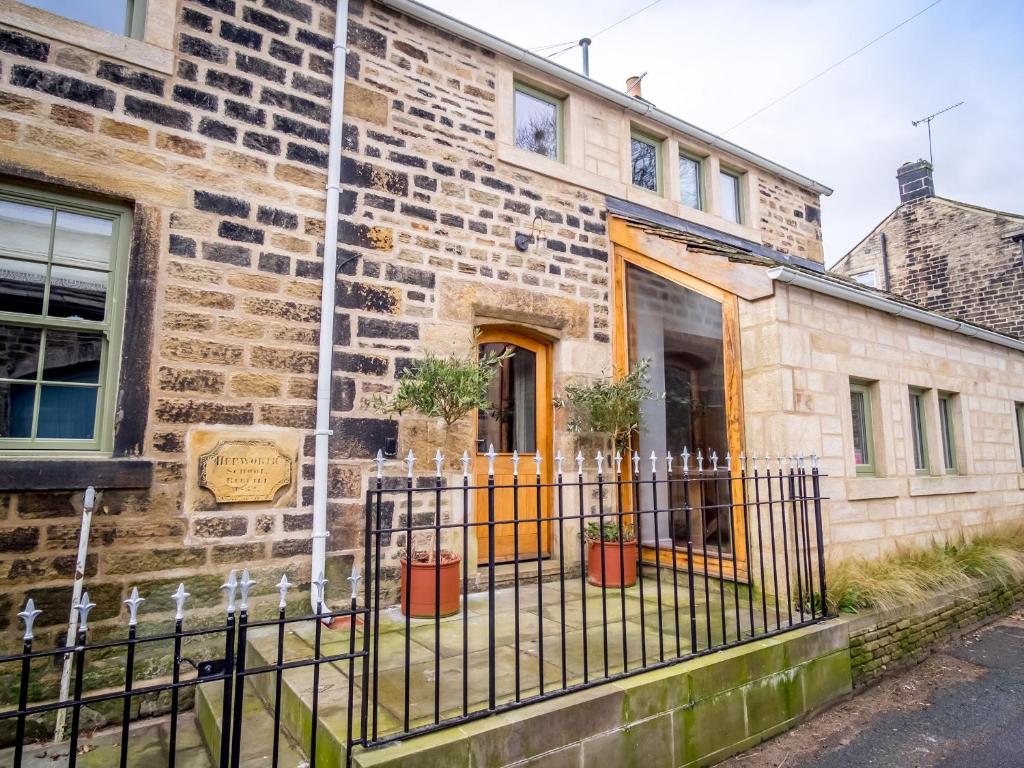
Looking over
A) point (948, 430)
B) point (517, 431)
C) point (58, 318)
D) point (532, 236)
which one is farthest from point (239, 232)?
point (948, 430)

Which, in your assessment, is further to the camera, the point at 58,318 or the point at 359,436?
the point at 359,436

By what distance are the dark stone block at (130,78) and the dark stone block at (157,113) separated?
0.08 metres

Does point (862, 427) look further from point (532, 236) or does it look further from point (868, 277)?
point (868, 277)

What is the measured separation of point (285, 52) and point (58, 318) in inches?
102

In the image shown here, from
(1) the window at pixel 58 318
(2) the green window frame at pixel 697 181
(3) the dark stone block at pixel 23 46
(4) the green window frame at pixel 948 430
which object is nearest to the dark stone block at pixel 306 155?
(1) the window at pixel 58 318

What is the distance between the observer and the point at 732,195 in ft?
27.2

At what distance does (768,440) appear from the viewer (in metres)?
4.90

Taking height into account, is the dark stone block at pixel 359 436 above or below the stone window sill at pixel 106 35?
below

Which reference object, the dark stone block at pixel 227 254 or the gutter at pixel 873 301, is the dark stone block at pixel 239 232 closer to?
the dark stone block at pixel 227 254

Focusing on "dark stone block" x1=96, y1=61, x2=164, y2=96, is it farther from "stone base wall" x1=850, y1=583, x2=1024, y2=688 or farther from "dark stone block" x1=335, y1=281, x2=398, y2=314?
"stone base wall" x1=850, y1=583, x2=1024, y2=688

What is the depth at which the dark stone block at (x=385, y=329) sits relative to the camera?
4730 millimetres

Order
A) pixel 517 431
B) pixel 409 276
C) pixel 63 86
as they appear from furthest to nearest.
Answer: pixel 517 431 < pixel 409 276 < pixel 63 86

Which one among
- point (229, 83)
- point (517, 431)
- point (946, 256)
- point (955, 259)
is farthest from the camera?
point (946, 256)

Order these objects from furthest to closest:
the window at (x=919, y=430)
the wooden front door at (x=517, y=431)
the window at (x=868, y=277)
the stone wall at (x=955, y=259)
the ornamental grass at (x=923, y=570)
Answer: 1. the window at (x=868, y=277)
2. the stone wall at (x=955, y=259)
3. the window at (x=919, y=430)
4. the wooden front door at (x=517, y=431)
5. the ornamental grass at (x=923, y=570)
